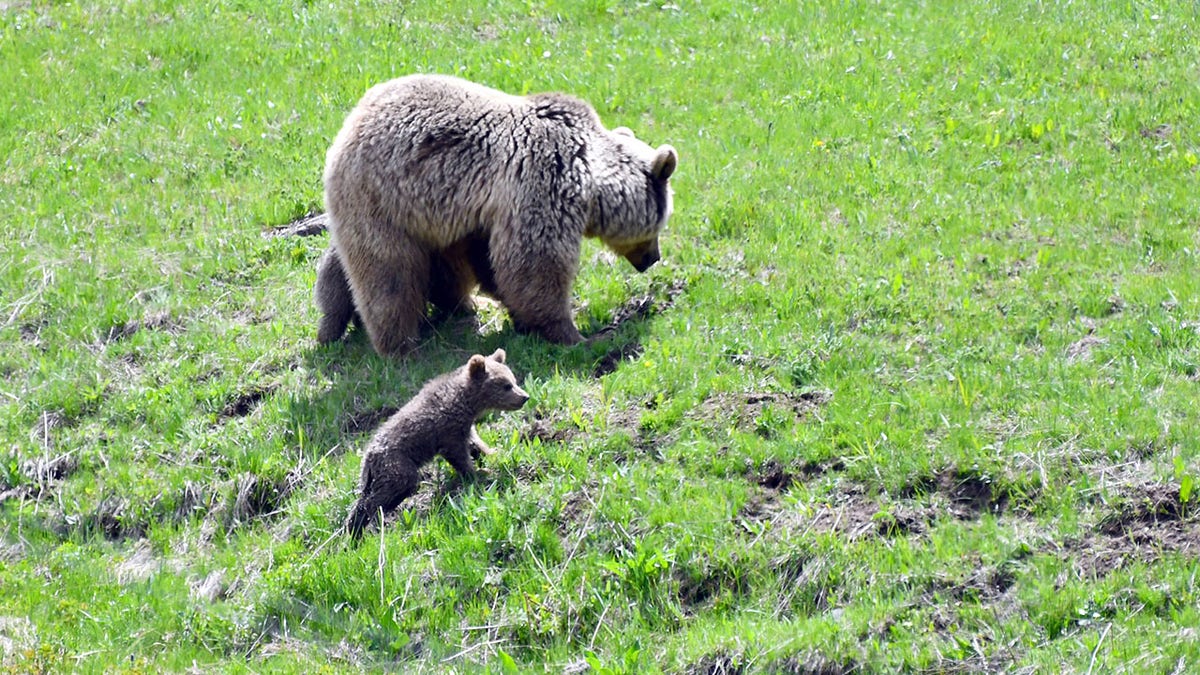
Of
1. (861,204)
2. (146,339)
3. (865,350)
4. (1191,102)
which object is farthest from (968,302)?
(146,339)

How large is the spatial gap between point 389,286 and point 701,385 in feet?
7.77

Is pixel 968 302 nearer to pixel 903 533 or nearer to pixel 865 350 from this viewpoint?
pixel 865 350

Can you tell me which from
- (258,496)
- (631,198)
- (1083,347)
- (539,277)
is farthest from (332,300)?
(1083,347)

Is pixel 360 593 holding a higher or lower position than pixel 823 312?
lower

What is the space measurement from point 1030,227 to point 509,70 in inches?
242

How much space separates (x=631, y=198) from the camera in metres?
10.4

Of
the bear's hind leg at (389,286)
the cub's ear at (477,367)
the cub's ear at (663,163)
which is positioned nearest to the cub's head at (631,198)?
the cub's ear at (663,163)

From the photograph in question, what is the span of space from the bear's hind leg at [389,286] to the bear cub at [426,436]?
55.2 inches

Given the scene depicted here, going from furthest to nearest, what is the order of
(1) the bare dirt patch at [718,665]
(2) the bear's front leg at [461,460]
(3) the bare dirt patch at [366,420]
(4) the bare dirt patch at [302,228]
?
(4) the bare dirt patch at [302,228] → (3) the bare dirt patch at [366,420] → (2) the bear's front leg at [461,460] → (1) the bare dirt patch at [718,665]

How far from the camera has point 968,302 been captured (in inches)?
383

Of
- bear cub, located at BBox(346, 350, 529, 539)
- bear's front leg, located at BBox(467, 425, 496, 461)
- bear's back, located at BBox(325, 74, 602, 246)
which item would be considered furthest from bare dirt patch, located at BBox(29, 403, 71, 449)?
bear's front leg, located at BBox(467, 425, 496, 461)

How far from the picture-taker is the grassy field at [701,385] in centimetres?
757

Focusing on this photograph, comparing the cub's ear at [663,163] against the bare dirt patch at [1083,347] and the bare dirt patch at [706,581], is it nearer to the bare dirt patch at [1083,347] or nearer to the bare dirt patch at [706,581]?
the bare dirt patch at [1083,347]

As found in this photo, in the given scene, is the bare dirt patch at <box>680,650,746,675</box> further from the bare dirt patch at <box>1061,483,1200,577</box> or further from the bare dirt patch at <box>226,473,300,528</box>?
the bare dirt patch at <box>226,473,300,528</box>
